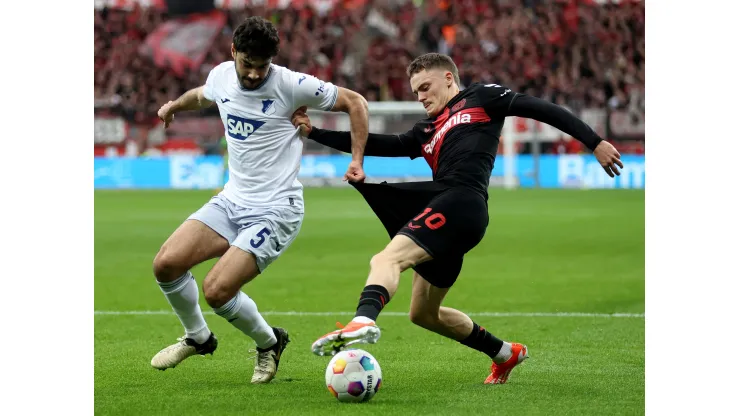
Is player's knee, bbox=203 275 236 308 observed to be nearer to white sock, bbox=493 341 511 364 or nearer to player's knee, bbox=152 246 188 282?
player's knee, bbox=152 246 188 282

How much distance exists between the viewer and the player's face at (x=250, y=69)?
6.13 metres

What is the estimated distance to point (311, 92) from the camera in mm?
6406

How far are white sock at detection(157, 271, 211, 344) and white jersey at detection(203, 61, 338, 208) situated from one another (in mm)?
603

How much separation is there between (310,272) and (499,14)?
23.3 metres

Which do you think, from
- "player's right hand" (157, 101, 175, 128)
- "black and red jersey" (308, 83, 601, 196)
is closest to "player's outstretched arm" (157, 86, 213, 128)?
"player's right hand" (157, 101, 175, 128)

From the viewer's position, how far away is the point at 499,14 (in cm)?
3422

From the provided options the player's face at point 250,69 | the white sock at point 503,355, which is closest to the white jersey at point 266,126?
the player's face at point 250,69

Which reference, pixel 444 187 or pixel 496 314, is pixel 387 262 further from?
pixel 496 314

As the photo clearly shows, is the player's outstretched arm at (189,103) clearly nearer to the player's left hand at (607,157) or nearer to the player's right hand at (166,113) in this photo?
the player's right hand at (166,113)

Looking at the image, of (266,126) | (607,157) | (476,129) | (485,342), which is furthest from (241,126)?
(607,157)

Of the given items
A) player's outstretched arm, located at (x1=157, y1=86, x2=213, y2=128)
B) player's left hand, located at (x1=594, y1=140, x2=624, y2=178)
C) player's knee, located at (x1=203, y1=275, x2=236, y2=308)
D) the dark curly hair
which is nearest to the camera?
player's left hand, located at (x1=594, y1=140, x2=624, y2=178)

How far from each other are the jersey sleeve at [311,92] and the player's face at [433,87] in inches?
21.3

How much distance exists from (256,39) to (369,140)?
1037mm

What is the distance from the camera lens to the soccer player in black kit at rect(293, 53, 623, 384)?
5602 millimetres
